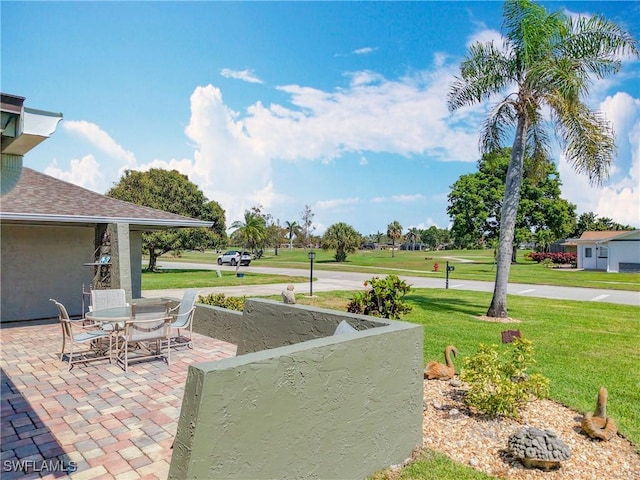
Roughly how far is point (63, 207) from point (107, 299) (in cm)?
361

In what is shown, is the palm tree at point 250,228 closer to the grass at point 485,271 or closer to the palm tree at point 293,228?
the grass at point 485,271

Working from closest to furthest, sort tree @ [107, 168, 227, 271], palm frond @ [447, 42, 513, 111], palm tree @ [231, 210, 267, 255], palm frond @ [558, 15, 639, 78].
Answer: palm frond @ [558, 15, 639, 78] → palm frond @ [447, 42, 513, 111] → tree @ [107, 168, 227, 271] → palm tree @ [231, 210, 267, 255]

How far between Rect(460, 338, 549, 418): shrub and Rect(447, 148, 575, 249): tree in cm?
3550

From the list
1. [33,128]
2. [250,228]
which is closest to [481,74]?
[33,128]

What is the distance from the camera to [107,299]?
7246 mm

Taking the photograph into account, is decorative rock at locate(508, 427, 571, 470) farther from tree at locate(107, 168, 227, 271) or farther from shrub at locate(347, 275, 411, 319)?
tree at locate(107, 168, 227, 271)

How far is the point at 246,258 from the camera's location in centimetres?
3662

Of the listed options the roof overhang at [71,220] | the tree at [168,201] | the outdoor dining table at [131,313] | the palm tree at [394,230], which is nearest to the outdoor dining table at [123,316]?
the outdoor dining table at [131,313]

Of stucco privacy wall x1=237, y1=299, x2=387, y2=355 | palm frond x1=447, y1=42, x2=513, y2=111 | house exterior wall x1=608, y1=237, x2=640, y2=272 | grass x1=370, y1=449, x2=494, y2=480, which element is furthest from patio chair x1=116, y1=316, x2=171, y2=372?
house exterior wall x1=608, y1=237, x2=640, y2=272

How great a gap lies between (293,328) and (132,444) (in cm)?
205

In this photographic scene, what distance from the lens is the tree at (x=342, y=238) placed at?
146ft

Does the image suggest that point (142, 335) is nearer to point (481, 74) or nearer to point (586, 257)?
point (481, 74)

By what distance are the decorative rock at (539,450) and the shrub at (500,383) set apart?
0.73m

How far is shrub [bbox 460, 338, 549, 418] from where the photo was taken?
432cm
